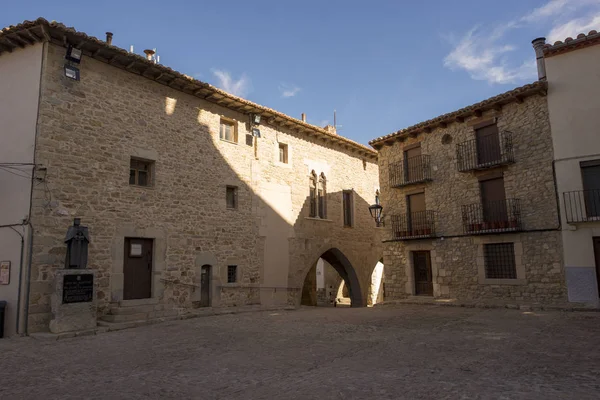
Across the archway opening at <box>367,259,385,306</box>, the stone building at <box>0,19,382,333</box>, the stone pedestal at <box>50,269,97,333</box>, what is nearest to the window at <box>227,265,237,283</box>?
the stone building at <box>0,19,382,333</box>

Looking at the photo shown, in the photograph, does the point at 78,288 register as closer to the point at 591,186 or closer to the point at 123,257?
the point at 123,257

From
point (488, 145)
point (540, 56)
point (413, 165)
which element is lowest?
point (413, 165)

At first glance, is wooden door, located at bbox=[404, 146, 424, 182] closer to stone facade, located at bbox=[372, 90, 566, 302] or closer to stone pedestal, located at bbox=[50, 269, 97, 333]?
stone facade, located at bbox=[372, 90, 566, 302]

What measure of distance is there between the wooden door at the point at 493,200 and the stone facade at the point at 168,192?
666cm

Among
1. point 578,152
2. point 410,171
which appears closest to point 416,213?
point 410,171

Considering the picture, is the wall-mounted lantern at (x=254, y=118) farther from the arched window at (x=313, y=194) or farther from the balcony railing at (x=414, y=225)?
the balcony railing at (x=414, y=225)

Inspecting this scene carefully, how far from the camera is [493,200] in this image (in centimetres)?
1400

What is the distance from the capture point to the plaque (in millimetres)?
9159

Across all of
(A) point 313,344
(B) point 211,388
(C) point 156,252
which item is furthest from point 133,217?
(B) point 211,388

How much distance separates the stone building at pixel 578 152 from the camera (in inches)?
460

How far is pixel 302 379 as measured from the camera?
510cm

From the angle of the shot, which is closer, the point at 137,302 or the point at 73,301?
the point at 73,301

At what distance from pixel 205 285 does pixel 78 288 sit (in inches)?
179

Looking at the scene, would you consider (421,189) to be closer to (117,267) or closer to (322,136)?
(322,136)
